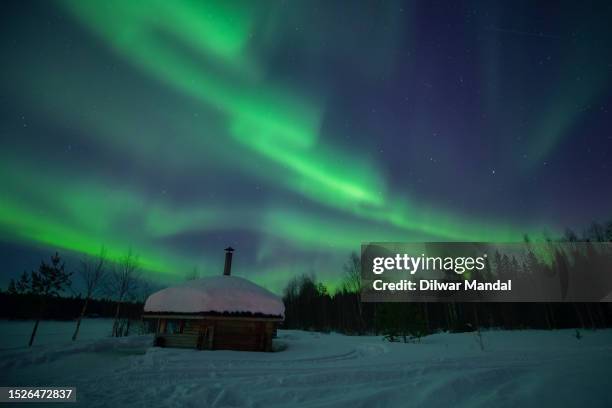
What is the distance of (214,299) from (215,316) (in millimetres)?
867

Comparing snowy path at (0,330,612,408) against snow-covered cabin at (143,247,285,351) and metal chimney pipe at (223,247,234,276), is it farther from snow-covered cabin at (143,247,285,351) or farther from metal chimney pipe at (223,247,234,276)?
metal chimney pipe at (223,247,234,276)

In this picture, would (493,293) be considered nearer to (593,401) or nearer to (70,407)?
(593,401)

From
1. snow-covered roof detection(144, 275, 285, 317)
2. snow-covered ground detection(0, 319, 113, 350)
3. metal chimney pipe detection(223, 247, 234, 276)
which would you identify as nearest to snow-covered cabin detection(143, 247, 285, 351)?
snow-covered roof detection(144, 275, 285, 317)

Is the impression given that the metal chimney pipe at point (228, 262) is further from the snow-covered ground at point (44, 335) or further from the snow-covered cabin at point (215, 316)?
the snow-covered ground at point (44, 335)

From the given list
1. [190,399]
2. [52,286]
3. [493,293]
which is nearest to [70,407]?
[190,399]

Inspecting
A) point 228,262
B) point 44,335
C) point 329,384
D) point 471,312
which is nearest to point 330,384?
point 329,384

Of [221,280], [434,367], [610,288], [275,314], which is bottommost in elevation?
[434,367]

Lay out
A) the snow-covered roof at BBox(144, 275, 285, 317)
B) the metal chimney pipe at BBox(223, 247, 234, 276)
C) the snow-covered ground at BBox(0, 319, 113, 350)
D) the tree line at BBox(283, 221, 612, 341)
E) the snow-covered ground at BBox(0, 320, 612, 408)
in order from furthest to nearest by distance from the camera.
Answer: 1. the tree line at BBox(283, 221, 612, 341)
2. the snow-covered ground at BBox(0, 319, 113, 350)
3. the metal chimney pipe at BBox(223, 247, 234, 276)
4. the snow-covered roof at BBox(144, 275, 285, 317)
5. the snow-covered ground at BBox(0, 320, 612, 408)

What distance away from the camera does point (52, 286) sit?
23.5 m

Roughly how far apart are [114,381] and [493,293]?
52.2m

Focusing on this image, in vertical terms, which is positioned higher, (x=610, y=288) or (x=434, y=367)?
(x=610, y=288)

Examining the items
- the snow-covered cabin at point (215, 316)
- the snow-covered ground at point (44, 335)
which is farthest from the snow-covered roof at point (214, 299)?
the snow-covered ground at point (44, 335)

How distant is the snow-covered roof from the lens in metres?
16.6

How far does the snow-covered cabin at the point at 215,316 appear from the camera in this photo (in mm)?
16391
